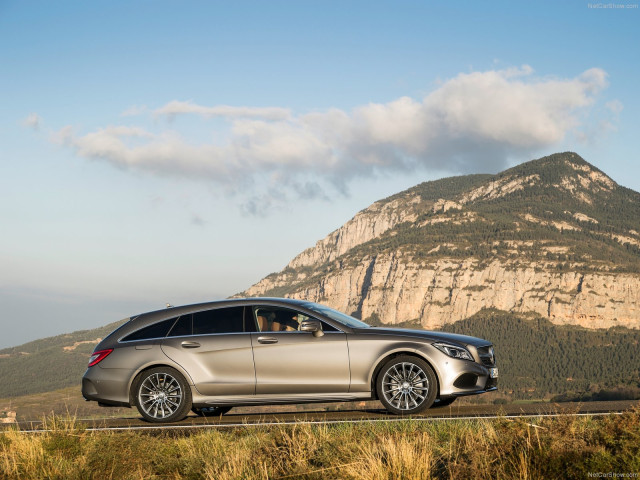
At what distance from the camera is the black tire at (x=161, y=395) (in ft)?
31.6

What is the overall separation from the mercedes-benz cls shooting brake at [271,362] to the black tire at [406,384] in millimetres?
13

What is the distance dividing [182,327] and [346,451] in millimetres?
4307

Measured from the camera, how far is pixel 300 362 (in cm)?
930

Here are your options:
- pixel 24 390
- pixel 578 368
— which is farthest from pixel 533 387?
pixel 24 390

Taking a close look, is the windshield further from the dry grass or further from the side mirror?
the dry grass

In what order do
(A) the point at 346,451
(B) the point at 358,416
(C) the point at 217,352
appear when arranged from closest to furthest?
(A) the point at 346,451, (B) the point at 358,416, (C) the point at 217,352

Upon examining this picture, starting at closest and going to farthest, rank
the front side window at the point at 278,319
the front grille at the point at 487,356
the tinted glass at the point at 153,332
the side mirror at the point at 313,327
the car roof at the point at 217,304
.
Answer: the side mirror at the point at 313,327 < the front grille at the point at 487,356 < the front side window at the point at 278,319 < the car roof at the point at 217,304 < the tinted glass at the point at 153,332

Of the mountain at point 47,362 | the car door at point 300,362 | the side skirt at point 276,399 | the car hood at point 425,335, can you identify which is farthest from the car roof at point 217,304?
the mountain at point 47,362

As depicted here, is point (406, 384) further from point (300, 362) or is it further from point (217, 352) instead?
point (217, 352)

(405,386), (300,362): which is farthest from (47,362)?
(405,386)

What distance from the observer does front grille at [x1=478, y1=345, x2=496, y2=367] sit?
9.35m

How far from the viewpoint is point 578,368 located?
158m

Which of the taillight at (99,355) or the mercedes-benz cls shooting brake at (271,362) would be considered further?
the taillight at (99,355)

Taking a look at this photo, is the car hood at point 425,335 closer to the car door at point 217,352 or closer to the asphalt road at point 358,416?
the asphalt road at point 358,416
